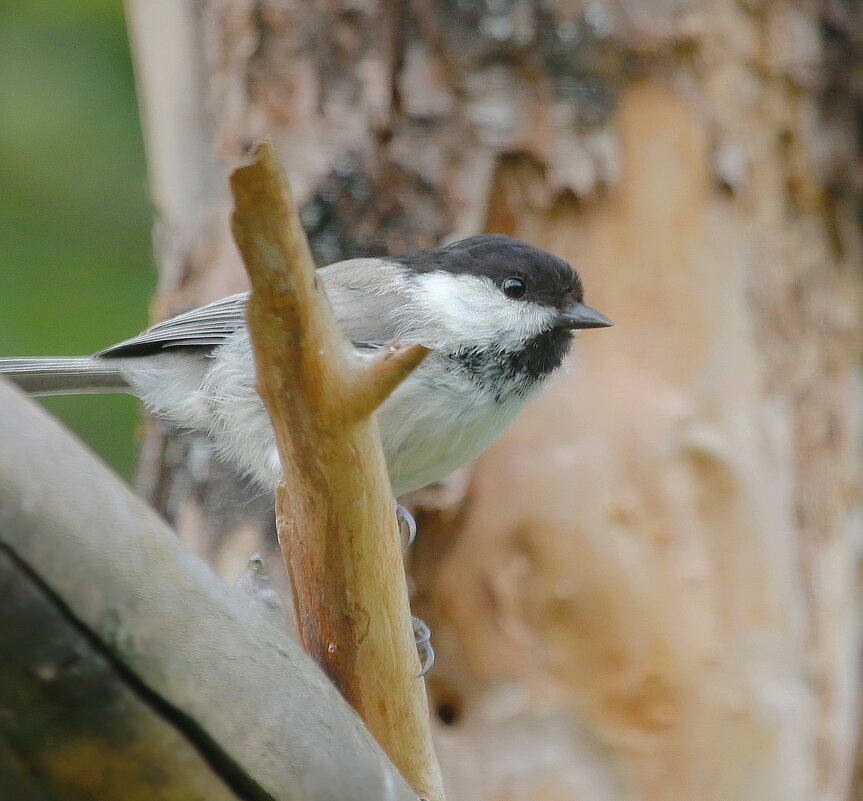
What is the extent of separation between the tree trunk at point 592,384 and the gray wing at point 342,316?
488mm

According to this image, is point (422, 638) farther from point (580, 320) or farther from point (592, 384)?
point (592, 384)

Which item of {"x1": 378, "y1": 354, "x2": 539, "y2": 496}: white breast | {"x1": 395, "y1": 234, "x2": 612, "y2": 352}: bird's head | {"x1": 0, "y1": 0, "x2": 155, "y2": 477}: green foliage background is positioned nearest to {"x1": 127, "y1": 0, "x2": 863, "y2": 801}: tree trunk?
{"x1": 395, "y1": 234, "x2": 612, "y2": 352}: bird's head

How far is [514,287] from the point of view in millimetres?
2191

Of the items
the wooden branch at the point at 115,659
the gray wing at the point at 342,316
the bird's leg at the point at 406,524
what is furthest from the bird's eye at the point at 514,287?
the wooden branch at the point at 115,659

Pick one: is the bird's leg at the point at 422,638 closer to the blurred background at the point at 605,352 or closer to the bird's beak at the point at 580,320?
the blurred background at the point at 605,352

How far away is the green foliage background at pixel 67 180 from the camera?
12.0 ft

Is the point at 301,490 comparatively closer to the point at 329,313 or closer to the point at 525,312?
the point at 329,313

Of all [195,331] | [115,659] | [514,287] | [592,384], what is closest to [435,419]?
[514,287]

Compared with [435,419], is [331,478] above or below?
above

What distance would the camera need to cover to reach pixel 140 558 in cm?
110

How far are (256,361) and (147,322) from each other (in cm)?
271

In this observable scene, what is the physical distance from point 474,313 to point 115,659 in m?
1.21

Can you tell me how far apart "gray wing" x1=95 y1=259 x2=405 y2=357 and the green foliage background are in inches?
55.4

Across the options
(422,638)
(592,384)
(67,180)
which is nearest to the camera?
(422,638)
